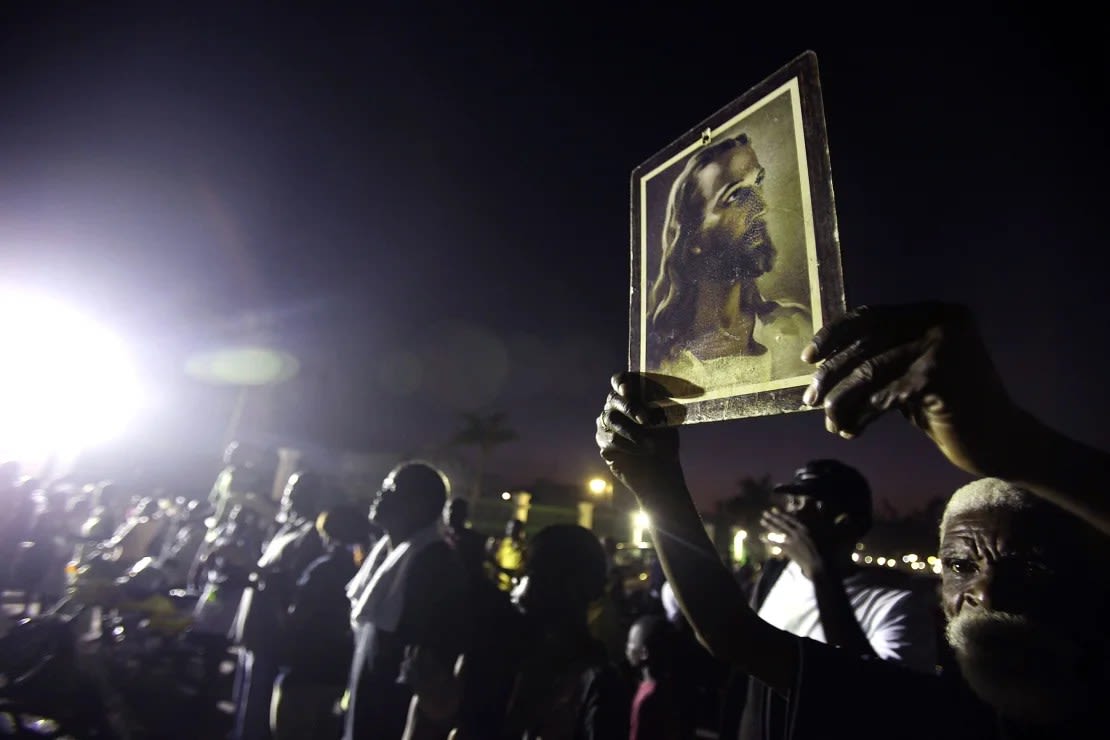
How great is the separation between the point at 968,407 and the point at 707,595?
45.5 inches

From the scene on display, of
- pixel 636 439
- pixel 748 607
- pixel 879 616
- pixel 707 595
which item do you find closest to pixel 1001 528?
pixel 748 607

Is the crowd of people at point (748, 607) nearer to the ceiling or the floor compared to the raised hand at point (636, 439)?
nearer to the floor

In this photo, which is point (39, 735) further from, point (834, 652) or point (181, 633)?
point (834, 652)

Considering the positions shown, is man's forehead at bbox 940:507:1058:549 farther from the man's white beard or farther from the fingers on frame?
the fingers on frame

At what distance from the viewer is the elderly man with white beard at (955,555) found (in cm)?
91

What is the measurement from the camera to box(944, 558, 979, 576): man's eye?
175cm

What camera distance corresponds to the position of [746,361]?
54.7 inches

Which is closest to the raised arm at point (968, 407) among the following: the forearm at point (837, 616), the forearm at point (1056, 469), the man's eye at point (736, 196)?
the forearm at point (1056, 469)

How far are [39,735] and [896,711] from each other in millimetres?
8310

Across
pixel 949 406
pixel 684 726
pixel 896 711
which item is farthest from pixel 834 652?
pixel 684 726

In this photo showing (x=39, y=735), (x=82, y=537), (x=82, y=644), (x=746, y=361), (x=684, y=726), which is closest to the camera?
(x=746, y=361)

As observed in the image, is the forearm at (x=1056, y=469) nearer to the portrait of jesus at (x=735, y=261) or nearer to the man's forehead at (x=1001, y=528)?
the portrait of jesus at (x=735, y=261)

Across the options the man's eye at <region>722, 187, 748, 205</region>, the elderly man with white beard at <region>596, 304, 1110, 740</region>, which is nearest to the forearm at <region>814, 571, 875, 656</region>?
the elderly man with white beard at <region>596, 304, 1110, 740</region>

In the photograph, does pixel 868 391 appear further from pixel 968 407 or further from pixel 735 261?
pixel 735 261
